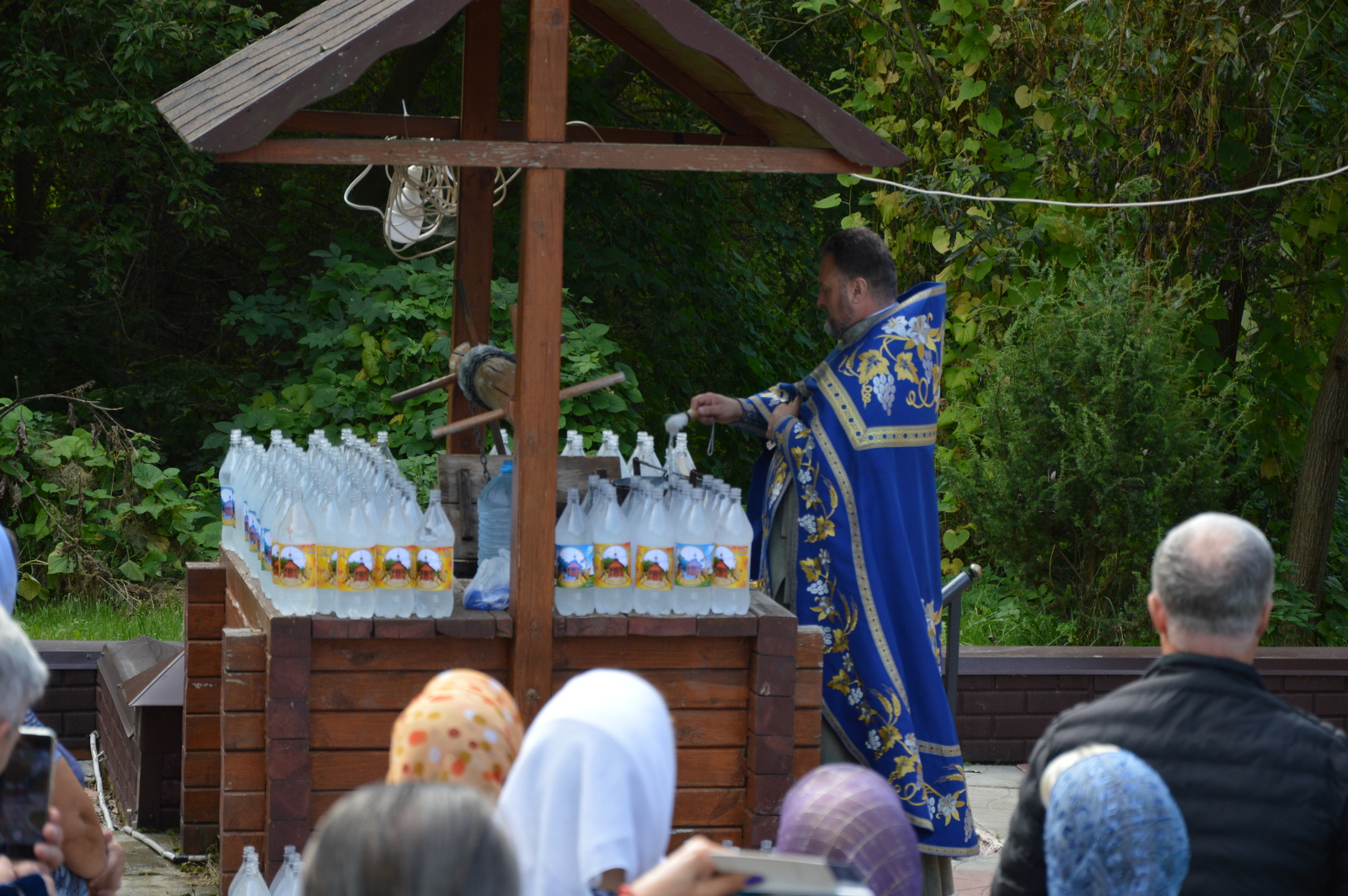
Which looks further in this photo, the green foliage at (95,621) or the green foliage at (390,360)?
the green foliage at (390,360)

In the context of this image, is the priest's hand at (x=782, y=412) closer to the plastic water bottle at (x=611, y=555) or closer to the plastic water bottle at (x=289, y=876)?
the plastic water bottle at (x=611, y=555)

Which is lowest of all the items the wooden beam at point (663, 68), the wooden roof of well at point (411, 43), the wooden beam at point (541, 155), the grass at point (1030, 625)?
the grass at point (1030, 625)

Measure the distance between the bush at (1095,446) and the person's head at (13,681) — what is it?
575 cm

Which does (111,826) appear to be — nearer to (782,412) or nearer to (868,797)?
(782,412)

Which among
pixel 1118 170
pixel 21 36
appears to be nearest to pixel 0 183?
pixel 21 36

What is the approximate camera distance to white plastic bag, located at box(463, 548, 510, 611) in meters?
3.90

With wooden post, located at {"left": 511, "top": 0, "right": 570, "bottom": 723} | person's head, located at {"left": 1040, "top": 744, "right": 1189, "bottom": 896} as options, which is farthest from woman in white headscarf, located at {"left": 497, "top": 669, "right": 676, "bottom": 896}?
wooden post, located at {"left": 511, "top": 0, "right": 570, "bottom": 723}

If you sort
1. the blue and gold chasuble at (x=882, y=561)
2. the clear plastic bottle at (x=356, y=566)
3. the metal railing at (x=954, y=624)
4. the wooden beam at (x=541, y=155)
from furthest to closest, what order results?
the metal railing at (x=954, y=624), the blue and gold chasuble at (x=882, y=561), the clear plastic bottle at (x=356, y=566), the wooden beam at (x=541, y=155)

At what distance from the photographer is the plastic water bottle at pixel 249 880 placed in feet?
12.1

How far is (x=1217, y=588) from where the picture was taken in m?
2.28

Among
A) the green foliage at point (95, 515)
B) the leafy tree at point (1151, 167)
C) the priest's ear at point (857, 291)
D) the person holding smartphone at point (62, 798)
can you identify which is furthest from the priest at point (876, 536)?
the green foliage at point (95, 515)

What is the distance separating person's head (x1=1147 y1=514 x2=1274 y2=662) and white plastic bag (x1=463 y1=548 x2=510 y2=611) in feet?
6.54

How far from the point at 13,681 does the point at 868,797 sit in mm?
1181

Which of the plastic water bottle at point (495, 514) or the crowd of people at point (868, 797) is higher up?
the plastic water bottle at point (495, 514)
